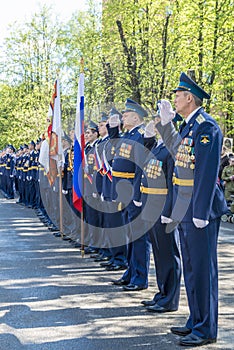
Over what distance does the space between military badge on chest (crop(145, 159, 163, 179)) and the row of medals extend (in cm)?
75

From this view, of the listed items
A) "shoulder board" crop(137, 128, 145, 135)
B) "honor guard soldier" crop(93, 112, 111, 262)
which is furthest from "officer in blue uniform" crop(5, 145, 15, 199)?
"shoulder board" crop(137, 128, 145, 135)

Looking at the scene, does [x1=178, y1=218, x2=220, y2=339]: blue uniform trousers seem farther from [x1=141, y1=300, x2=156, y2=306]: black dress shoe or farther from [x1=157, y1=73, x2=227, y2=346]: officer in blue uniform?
[x1=141, y1=300, x2=156, y2=306]: black dress shoe

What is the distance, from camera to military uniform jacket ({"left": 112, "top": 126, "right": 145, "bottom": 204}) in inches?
267

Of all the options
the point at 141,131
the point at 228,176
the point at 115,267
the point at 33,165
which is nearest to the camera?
the point at 141,131

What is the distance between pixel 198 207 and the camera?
4703 millimetres

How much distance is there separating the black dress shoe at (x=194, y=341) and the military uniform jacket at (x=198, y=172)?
97cm

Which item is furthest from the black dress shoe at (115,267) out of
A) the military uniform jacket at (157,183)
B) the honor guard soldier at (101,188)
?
the military uniform jacket at (157,183)

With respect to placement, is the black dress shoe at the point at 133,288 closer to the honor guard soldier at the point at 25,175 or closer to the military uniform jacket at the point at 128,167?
the military uniform jacket at the point at 128,167

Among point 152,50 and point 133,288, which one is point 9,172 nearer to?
point 152,50

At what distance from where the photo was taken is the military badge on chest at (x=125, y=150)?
23.3 feet

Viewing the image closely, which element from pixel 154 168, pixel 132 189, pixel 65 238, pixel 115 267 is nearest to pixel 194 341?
pixel 154 168

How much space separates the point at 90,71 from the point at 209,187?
69.8 feet

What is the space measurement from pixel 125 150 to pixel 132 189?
49 centimetres

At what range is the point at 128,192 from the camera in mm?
7215
